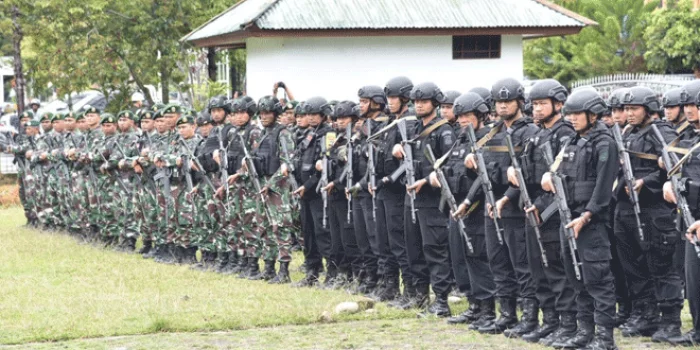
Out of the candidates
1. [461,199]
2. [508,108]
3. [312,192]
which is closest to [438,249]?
[461,199]

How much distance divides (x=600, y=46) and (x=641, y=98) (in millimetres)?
30507

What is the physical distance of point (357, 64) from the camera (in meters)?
23.5

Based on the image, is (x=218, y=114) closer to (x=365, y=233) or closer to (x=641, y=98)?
(x=365, y=233)

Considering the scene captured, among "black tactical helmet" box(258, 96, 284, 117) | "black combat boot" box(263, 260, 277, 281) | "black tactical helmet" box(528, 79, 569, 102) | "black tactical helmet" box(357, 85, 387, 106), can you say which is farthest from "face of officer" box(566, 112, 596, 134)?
"black combat boot" box(263, 260, 277, 281)

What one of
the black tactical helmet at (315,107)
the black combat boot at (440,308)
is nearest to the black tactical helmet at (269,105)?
the black tactical helmet at (315,107)

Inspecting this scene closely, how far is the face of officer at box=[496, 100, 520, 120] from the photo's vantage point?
10203 millimetres

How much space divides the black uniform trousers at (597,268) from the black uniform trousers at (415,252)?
259 centimetres

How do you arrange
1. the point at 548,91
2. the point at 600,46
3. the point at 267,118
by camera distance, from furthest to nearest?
the point at 600,46 < the point at 267,118 < the point at 548,91

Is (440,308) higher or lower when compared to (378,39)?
lower

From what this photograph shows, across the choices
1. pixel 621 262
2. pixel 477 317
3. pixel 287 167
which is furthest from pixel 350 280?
pixel 621 262

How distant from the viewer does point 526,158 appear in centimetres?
974

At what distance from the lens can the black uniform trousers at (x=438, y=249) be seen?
11.4m

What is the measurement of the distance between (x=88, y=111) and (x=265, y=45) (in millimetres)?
5207

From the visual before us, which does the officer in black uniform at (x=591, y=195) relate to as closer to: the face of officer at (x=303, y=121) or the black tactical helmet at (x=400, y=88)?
the black tactical helmet at (x=400, y=88)
